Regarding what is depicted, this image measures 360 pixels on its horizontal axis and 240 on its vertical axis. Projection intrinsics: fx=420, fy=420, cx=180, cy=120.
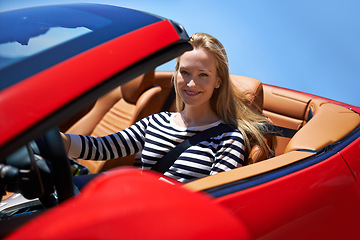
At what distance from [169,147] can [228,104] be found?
1.15ft

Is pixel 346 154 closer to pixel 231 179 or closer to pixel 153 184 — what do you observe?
pixel 231 179

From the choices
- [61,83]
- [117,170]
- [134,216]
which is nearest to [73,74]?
[61,83]

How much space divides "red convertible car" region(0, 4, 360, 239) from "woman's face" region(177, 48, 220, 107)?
46 cm

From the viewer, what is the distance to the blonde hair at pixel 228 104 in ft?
6.20

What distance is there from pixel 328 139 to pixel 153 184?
1.12 meters

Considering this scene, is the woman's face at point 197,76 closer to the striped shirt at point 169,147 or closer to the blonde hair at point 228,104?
the blonde hair at point 228,104

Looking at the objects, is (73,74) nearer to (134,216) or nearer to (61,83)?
(61,83)

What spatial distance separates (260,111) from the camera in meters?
2.28

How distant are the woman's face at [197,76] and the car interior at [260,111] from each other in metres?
0.34

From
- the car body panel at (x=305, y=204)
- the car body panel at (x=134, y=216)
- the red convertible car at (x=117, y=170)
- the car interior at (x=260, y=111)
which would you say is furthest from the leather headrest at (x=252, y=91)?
the car body panel at (x=134, y=216)

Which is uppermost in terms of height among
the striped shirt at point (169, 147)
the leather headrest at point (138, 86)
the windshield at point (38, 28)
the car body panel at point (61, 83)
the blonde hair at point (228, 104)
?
the windshield at point (38, 28)

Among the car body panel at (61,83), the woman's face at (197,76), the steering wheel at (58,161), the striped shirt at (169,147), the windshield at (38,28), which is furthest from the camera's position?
the woman's face at (197,76)

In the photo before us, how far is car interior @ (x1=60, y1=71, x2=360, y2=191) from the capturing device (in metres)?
1.49

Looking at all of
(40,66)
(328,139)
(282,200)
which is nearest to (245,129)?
(328,139)
